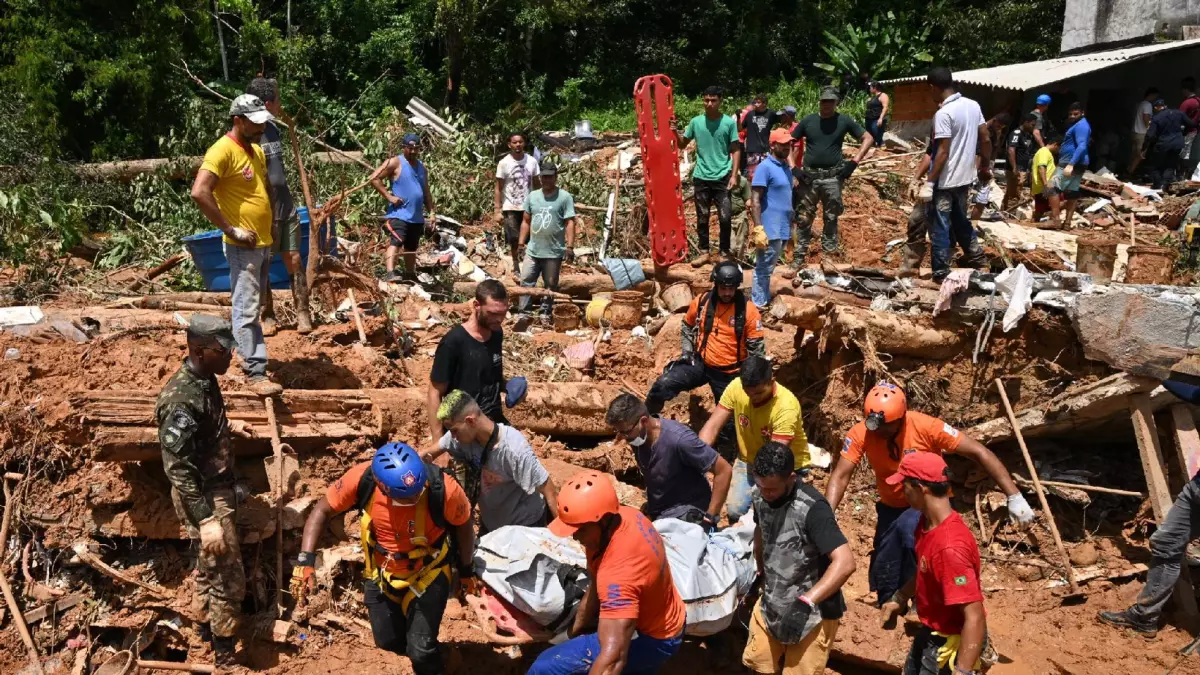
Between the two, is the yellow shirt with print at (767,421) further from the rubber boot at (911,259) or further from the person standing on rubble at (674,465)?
the rubber boot at (911,259)

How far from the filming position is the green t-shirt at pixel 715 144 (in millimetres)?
10516

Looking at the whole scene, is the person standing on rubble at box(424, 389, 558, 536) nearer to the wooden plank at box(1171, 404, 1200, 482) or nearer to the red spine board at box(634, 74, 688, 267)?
the wooden plank at box(1171, 404, 1200, 482)

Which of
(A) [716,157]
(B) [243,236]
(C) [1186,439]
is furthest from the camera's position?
(A) [716,157]

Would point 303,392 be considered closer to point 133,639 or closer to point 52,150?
point 133,639

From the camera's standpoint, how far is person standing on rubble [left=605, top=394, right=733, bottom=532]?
5379 millimetres

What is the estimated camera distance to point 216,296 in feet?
27.7

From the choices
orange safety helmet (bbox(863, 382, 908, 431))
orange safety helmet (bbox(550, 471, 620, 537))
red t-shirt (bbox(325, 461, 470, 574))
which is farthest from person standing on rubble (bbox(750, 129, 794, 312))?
orange safety helmet (bbox(550, 471, 620, 537))

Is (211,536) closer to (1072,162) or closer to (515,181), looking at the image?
(515,181)

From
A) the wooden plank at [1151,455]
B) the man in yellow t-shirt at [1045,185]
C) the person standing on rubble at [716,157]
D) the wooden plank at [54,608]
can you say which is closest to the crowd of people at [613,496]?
the wooden plank at [1151,455]

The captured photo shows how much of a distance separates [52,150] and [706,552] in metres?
11.6

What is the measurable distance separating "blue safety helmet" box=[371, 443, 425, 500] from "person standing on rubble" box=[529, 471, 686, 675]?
0.76 metres

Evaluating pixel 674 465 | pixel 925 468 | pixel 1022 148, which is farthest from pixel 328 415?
pixel 1022 148

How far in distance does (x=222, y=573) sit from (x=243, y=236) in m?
2.07

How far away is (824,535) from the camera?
4516mm
